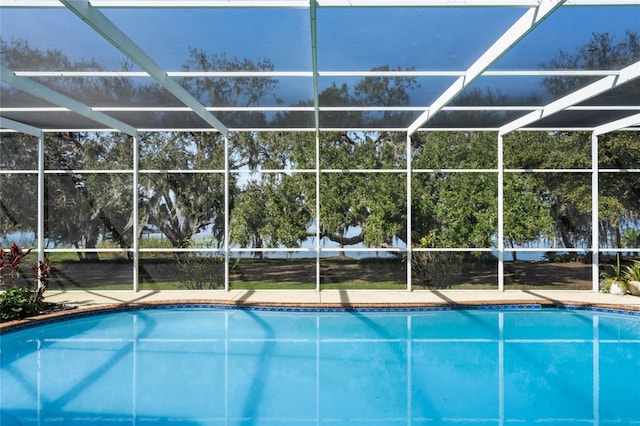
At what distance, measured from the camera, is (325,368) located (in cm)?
545

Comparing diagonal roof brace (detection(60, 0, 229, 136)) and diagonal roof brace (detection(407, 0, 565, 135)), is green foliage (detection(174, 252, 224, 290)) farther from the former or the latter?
diagonal roof brace (detection(407, 0, 565, 135))

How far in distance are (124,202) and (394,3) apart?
838 cm

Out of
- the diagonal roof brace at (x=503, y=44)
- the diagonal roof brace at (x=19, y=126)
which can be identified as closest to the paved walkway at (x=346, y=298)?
the diagonal roof brace at (x=19, y=126)

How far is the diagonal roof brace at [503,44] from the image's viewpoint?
3.78 m

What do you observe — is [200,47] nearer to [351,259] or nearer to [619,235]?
[351,259]

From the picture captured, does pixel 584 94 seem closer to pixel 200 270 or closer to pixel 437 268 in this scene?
pixel 437 268

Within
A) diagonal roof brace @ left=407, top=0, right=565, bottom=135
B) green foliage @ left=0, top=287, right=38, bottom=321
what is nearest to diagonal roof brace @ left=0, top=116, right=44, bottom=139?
green foliage @ left=0, top=287, right=38, bottom=321

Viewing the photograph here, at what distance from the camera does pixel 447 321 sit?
743 centimetres

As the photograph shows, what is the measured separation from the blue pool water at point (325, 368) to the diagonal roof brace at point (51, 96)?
3.55 metres

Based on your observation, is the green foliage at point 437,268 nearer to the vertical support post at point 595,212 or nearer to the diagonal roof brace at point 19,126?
the vertical support post at point 595,212

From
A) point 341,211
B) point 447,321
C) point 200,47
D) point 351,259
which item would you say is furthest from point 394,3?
point 351,259

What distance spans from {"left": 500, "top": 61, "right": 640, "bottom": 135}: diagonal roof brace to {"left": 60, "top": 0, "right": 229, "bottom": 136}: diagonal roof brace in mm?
5745

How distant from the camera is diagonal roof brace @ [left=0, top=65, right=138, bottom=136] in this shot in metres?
5.31

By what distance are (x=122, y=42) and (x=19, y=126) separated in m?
5.33
